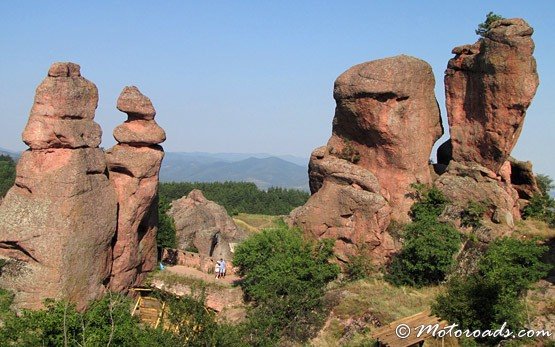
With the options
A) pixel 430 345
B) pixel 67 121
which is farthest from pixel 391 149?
pixel 67 121

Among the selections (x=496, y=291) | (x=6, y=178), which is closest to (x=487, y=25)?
(x=496, y=291)

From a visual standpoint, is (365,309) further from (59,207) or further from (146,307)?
(59,207)

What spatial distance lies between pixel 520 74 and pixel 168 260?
20038 mm

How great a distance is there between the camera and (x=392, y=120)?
2731cm

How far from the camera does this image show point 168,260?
31.1 meters

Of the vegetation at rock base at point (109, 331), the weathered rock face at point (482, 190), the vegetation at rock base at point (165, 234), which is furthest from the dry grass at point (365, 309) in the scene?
the vegetation at rock base at point (165, 234)

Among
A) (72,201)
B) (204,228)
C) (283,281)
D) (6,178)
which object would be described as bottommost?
(6,178)

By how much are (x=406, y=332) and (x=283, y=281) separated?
21.1 ft

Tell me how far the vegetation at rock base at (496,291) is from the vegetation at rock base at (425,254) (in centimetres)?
251

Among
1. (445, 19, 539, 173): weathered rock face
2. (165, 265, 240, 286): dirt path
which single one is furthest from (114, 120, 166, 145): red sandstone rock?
(445, 19, 539, 173): weathered rock face

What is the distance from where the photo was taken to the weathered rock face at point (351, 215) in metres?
26.5

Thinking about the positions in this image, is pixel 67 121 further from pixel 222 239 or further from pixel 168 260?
pixel 222 239

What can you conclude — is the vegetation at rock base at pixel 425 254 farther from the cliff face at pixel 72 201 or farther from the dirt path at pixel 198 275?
the cliff face at pixel 72 201

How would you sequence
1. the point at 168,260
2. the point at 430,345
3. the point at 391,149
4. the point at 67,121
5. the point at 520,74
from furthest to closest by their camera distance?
the point at 168,260, the point at 391,149, the point at 520,74, the point at 67,121, the point at 430,345
